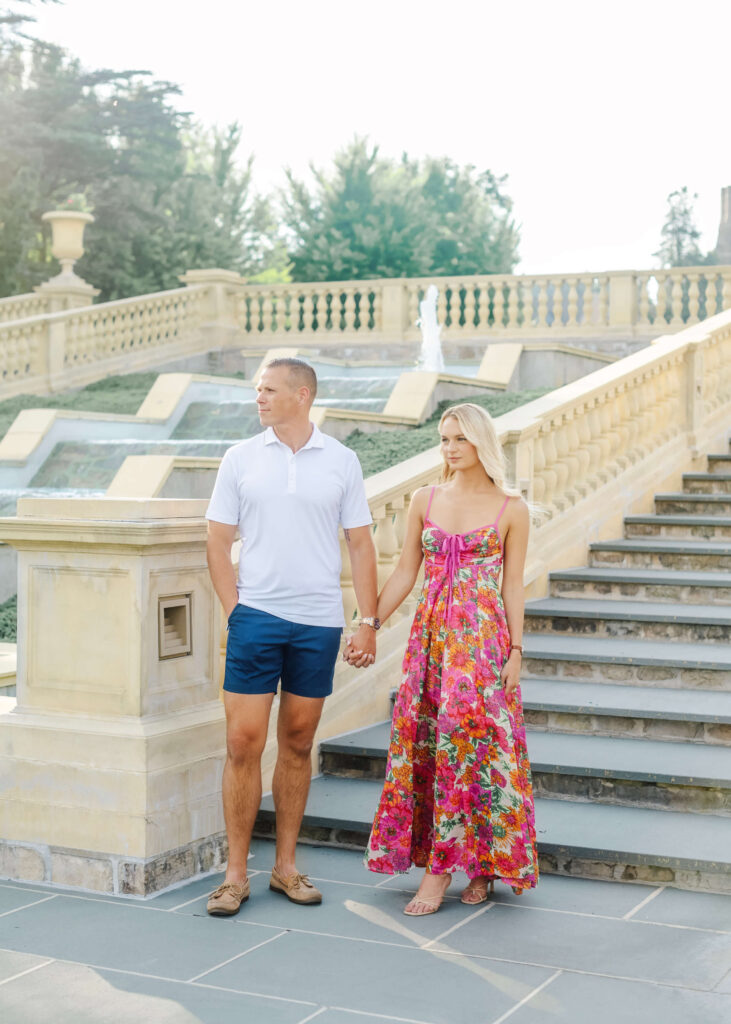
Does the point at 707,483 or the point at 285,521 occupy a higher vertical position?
the point at 707,483

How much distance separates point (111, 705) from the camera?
199 inches

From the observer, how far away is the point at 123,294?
3250cm

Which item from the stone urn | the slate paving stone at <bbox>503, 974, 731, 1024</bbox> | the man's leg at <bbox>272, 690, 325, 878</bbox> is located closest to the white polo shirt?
the man's leg at <bbox>272, 690, 325, 878</bbox>

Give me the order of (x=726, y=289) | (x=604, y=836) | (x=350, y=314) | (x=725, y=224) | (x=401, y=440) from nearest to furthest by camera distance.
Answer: (x=604, y=836) < (x=401, y=440) < (x=726, y=289) < (x=350, y=314) < (x=725, y=224)

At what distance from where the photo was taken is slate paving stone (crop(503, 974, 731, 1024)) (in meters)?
3.73

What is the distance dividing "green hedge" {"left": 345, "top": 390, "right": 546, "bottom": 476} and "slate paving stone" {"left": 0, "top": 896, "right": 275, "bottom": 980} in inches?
292

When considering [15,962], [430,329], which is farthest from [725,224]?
[15,962]

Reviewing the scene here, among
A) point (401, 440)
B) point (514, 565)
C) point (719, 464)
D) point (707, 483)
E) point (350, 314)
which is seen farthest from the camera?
point (350, 314)

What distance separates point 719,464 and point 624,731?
15.5ft

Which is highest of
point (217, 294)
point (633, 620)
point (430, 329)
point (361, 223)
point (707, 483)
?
point (361, 223)

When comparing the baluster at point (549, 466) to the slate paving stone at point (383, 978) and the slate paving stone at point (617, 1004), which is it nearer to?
the slate paving stone at point (383, 978)

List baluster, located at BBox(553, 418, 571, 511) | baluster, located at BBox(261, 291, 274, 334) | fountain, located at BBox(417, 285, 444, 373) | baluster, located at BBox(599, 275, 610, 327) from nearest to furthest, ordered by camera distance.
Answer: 1. baluster, located at BBox(553, 418, 571, 511)
2. baluster, located at BBox(599, 275, 610, 327)
3. fountain, located at BBox(417, 285, 444, 373)
4. baluster, located at BBox(261, 291, 274, 334)

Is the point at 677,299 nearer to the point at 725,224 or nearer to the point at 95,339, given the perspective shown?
the point at 95,339

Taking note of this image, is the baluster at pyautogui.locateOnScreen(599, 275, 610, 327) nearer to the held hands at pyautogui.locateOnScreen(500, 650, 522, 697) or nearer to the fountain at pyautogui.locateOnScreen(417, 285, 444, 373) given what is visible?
the fountain at pyautogui.locateOnScreen(417, 285, 444, 373)
